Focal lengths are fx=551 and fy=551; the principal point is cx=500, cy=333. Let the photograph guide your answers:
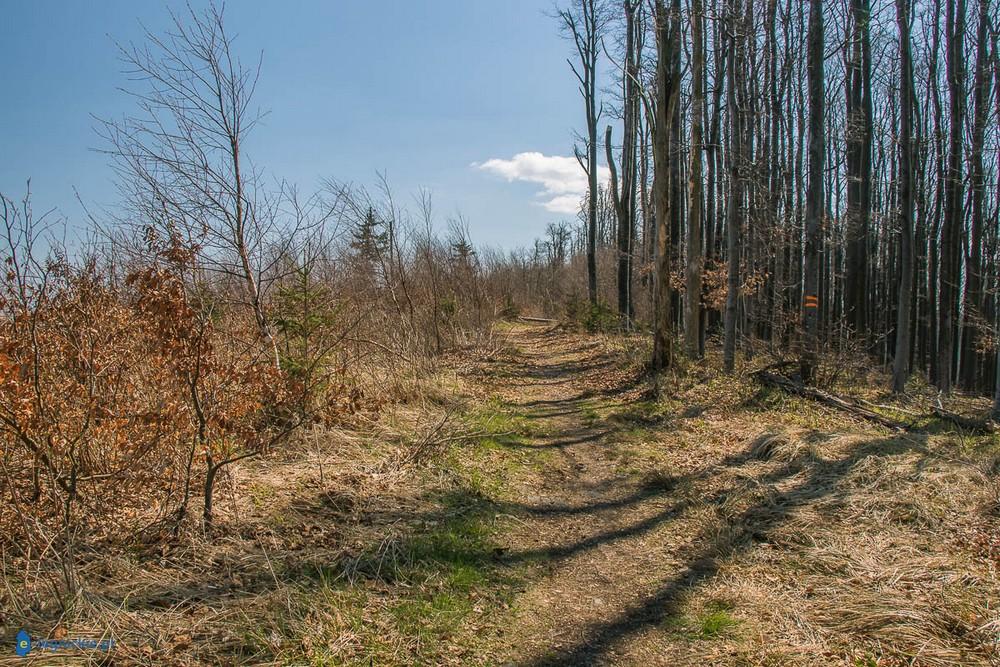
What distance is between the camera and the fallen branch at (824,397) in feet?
21.0

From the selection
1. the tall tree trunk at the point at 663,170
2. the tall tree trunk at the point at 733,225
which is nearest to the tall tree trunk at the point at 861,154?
the tall tree trunk at the point at 733,225

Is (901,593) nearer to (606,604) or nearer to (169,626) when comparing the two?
(606,604)

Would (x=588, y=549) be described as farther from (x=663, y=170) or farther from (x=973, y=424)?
(x=663, y=170)

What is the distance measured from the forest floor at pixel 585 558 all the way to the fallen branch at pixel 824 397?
0.24 meters

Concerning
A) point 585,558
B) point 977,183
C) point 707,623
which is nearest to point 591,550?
point 585,558

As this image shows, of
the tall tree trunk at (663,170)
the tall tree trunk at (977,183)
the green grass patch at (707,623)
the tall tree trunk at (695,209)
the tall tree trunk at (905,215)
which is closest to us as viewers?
the green grass patch at (707,623)

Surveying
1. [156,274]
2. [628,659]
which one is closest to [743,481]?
[628,659]

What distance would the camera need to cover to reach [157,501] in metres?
3.70

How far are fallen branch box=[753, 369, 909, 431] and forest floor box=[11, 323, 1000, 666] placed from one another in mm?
242

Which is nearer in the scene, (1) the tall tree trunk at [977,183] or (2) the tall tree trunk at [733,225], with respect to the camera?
(2) the tall tree trunk at [733,225]

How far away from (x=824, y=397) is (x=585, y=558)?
524cm

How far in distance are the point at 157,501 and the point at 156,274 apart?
1.54 m

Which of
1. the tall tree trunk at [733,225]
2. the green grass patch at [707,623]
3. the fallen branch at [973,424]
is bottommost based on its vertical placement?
the green grass patch at [707,623]

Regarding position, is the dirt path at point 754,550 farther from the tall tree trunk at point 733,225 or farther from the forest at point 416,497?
the tall tree trunk at point 733,225
